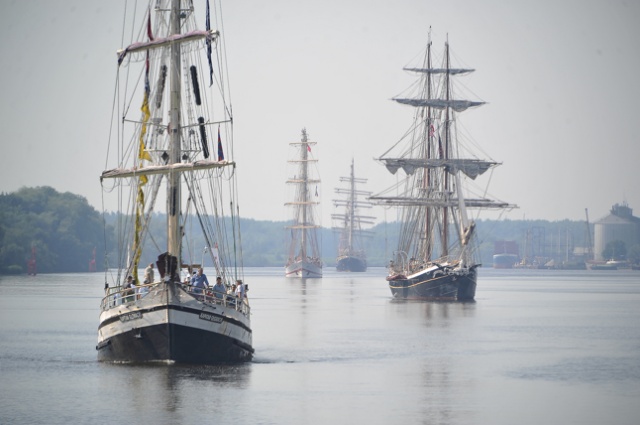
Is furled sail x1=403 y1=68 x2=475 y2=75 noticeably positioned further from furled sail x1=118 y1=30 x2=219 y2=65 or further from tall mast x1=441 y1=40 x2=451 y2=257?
Answer: furled sail x1=118 y1=30 x2=219 y2=65

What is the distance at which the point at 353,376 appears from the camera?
156 ft

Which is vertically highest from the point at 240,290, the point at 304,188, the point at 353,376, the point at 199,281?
the point at 304,188

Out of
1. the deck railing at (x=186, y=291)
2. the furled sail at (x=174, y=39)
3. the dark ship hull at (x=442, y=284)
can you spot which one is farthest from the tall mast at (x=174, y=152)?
the dark ship hull at (x=442, y=284)

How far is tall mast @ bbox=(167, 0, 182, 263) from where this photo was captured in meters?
49.6

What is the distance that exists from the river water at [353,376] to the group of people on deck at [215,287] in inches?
111

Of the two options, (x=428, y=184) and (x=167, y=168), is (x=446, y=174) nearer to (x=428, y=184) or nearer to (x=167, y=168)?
(x=428, y=184)

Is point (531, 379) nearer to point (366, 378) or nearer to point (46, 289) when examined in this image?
point (366, 378)

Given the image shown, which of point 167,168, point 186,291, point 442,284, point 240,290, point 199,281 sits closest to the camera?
point 186,291

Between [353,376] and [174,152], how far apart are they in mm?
11198

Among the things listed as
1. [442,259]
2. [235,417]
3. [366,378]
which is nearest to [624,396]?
[366,378]

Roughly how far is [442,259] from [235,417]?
77659 mm

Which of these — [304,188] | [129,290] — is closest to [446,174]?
[304,188]

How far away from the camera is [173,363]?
4725 cm

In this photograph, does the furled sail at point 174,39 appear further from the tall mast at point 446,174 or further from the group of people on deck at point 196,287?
the tall mast at point 446,174
